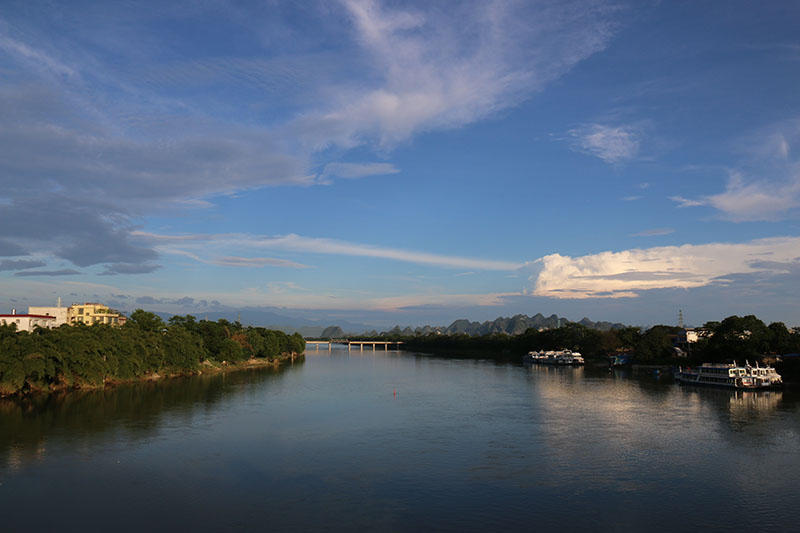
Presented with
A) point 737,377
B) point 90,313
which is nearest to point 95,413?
point 737,377

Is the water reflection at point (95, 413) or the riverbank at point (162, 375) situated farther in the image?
the riverbank at point (162, 375)

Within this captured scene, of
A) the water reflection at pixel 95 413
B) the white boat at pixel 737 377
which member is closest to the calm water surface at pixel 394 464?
the water reflection at pixel 95 413

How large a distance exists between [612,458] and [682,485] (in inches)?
216

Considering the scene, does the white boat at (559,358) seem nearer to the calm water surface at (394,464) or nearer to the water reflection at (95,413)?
the calm water surface at (394,464)

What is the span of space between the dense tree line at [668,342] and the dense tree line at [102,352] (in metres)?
84.4

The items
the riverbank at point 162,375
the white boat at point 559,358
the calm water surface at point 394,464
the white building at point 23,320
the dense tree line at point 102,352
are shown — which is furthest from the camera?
the white boat at point 559,358

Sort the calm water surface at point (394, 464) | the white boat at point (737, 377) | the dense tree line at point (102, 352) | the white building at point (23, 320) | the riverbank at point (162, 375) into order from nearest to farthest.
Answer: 1. the calm water surface at point (394, 464)
2. the dense tree line at point (102, 352)
3. the riverbank at point (162, 375)
4. the white boat at point (737, 377)
5. the white building at point (23, 320)

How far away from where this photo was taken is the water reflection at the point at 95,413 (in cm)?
3653

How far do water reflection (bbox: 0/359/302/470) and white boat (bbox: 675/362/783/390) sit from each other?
64.0 metres

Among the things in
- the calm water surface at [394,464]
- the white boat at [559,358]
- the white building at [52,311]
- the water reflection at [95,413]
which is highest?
the white building at [52,311]

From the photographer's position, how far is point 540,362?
139m

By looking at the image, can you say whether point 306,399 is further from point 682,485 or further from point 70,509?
point 682,485

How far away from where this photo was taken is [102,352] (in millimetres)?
60562

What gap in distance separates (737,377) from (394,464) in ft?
196
